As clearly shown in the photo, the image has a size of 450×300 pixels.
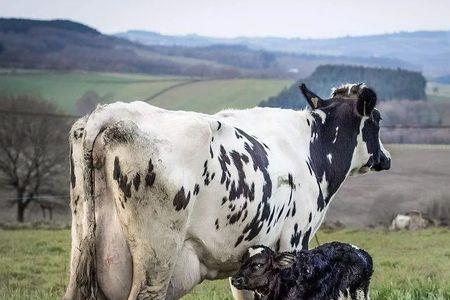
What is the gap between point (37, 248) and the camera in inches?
456

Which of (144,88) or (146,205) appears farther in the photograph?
(144,88)

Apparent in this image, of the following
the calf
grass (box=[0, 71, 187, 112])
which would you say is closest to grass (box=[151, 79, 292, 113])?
grass (box=[0, 71, 187, 112])

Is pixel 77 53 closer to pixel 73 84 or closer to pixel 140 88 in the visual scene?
pixel 73 84

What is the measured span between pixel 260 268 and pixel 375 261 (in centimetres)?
580

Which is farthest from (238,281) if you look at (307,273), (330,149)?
(330,149)

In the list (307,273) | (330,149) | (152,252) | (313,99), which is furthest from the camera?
(313,99)

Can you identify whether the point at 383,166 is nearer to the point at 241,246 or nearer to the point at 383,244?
the point at 241,246

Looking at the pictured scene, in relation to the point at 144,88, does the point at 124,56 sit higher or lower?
higher

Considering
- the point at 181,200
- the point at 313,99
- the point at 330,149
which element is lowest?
the point at 330,149

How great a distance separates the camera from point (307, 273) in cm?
563

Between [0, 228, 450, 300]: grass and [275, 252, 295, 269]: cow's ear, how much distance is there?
1876 mm

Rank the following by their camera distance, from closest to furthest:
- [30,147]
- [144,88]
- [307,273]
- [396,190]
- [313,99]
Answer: [307,273] < [313,99] < [396,190] < [144,88] < [30,147]

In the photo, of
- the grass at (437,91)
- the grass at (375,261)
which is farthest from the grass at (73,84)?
the grass at (437,91)

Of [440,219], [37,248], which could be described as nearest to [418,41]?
[440,219]
